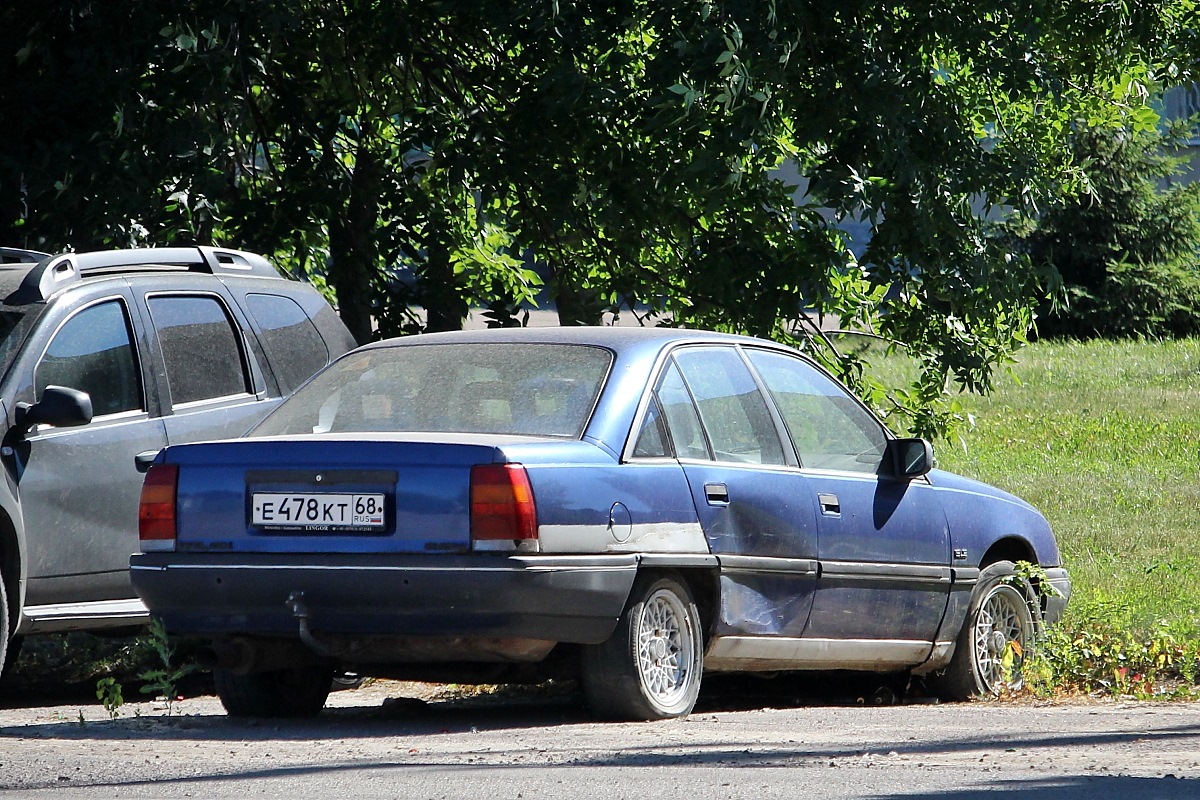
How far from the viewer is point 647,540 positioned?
20.3ft

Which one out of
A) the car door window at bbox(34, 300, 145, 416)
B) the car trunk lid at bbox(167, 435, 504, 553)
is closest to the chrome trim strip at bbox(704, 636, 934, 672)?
the car trunk lid at bbox(167, 435, 504, 553)

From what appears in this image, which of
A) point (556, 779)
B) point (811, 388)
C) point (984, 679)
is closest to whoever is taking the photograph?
point (556, 779)

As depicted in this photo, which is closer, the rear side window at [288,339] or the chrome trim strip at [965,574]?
the chrome trim strip at [965,574]

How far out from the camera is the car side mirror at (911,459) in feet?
24.8

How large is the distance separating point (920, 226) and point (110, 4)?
16.1ft

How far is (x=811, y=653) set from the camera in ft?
23.3

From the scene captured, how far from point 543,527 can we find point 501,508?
0.16 m

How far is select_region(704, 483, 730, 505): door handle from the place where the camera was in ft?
21.4

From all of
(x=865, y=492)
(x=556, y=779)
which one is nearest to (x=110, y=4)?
(x=865, y=492)

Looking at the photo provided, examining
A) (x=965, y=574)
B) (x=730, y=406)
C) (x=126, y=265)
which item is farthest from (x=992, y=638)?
(x=126, y=265)

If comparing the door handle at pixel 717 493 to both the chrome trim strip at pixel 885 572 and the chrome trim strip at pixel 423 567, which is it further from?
the chrome trim strip at pixel 885 572

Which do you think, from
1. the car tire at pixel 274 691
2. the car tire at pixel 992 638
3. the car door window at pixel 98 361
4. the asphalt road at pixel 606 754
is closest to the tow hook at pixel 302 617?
the asphalt road at pixel 606 754

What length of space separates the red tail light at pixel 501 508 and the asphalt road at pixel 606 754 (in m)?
0.64

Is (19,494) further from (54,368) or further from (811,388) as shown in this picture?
(811,388)
